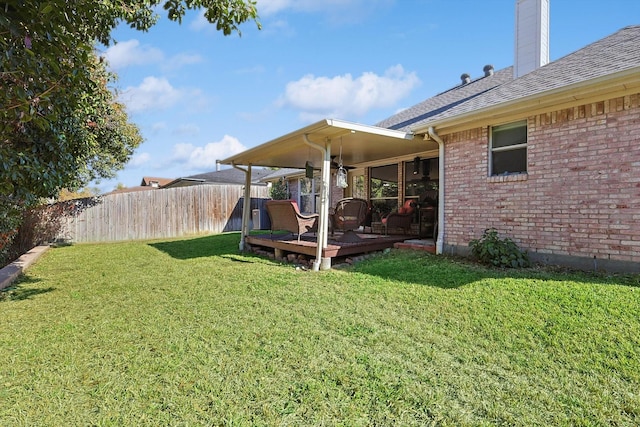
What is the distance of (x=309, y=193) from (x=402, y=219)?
7.34m

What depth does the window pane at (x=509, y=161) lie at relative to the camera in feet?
19.5

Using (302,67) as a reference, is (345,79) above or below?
above

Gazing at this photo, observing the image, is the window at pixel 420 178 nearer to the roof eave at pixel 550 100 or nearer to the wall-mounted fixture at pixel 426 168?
the wall-mounted fixture at pixel 426 168

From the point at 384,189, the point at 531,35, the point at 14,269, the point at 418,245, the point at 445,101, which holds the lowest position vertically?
the point at 14,269

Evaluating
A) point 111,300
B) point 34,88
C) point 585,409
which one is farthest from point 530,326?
point 111,300

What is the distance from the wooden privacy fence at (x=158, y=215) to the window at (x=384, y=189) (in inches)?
292

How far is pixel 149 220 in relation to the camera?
43.8 feet

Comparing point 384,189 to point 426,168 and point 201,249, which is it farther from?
point 201,249

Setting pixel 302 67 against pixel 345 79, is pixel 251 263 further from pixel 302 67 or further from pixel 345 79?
pixel 345 79

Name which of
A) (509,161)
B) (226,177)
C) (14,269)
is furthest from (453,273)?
(226,177)

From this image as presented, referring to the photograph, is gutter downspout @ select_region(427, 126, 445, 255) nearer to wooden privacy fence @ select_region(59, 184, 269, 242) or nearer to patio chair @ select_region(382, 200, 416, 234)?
patio chair @ select_region(382, 200, 416, 234)

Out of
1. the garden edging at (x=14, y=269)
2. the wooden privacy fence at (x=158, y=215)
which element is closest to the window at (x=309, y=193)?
the wooden privacy fence at (x=158, y=215)

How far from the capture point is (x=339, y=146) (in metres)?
8.62

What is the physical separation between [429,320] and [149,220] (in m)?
12.6
